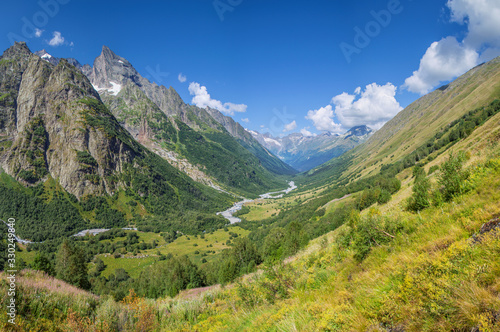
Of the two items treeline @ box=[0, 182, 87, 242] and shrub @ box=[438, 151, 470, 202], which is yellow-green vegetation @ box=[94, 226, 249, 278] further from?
shrub @ box=[438, 151, 470, 202]

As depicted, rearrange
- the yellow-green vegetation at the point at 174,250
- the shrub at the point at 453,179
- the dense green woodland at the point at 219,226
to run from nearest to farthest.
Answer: the shrub at the point at 453,179
the dense green woodland at the point at 219,226
the yellow-green vegetation at the point at 174,250

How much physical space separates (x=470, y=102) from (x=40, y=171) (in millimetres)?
329115

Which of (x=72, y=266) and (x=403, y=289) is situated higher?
(x=72, y=266)

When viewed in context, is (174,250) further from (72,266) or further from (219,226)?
(72,266)

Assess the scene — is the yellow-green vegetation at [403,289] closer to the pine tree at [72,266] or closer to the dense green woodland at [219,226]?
the dense green woodland at [219,226]

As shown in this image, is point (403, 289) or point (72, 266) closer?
point (403, 289)

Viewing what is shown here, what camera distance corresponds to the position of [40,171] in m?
179

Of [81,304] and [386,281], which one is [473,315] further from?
[81,304]

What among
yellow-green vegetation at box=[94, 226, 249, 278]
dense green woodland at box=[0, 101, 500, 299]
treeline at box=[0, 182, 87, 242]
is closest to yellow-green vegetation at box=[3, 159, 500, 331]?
dense green woodland at box=[0, 101, 500, 299]

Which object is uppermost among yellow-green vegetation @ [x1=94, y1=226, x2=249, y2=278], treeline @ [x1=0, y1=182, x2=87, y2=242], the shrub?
treeline @ [x1=0, y1=182, x2=87, y2=242]

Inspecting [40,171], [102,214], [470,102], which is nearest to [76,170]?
[40,171]

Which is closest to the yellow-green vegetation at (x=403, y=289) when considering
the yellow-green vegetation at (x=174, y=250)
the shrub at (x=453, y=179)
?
the shrub at (x=453, y=179)

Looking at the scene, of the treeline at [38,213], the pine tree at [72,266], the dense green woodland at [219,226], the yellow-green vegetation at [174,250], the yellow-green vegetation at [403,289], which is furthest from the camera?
the treeline at [38,213]

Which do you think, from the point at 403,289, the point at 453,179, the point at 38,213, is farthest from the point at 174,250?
the point at 403,289
